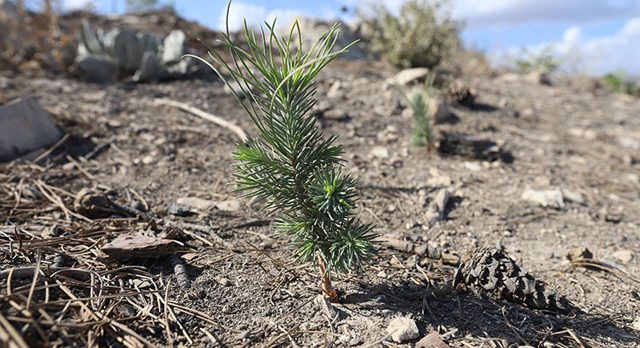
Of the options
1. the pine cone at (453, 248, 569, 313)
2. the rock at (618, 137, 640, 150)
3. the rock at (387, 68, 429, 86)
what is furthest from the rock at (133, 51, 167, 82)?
the rock at (618, 137, 640, 150)

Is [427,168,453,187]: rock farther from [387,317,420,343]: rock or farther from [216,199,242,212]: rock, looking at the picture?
[387,317,420,343]: rock

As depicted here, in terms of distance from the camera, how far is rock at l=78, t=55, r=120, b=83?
5.15 m

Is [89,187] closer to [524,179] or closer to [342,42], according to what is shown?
[524,179]

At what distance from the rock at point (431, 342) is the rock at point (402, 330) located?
45mm

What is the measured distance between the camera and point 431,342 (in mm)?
1791

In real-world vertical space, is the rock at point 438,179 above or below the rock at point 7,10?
below

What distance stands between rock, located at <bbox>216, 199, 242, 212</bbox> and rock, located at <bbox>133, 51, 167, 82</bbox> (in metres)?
2.82

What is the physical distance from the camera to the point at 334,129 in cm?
429

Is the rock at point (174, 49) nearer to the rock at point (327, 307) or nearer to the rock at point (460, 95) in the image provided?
the rock at point (460, 95)

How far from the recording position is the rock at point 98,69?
203 inches

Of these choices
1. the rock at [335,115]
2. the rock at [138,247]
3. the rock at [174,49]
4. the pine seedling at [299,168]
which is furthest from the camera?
the rock at [174,49]

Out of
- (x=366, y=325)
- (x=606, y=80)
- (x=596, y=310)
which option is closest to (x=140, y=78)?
(x=366, y=325)

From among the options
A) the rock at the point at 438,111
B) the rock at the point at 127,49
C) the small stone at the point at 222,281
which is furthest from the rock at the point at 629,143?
the rock at the point at 127,49

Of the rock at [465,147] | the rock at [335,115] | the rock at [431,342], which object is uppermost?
the rock at [335,115]
